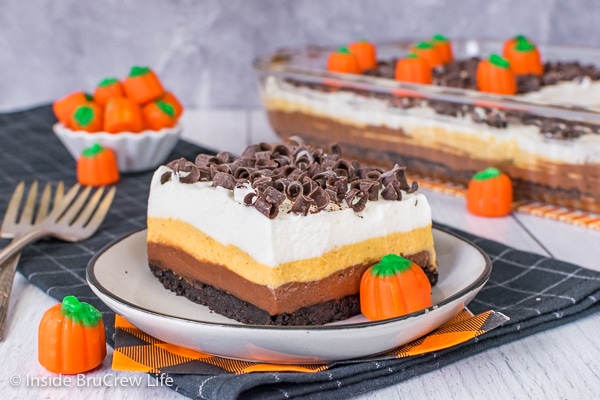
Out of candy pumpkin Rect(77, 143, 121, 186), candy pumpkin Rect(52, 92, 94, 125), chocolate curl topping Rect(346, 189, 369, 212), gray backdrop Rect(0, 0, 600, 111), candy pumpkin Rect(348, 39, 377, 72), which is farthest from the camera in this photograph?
gray backdrop Rect(0, 0, 600, 111)

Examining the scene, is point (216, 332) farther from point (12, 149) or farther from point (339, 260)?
point (12, 149)

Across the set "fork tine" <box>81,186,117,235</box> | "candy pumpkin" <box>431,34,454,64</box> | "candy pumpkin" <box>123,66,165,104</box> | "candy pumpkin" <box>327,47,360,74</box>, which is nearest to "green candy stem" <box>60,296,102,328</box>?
"fork tine" <box>81,186,117,235</box>

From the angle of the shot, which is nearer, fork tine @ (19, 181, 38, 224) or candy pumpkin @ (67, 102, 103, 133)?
fork tine @ (19, 181, 38, 224)

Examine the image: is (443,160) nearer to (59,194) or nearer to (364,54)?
(364,54)

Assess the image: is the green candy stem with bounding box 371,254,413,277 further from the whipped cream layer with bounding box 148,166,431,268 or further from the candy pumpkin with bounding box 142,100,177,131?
the candy pumpkin with bounding box 142,100,177,131

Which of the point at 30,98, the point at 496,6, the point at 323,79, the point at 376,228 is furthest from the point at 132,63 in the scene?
the point at 376,228
